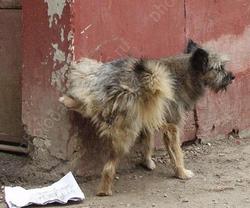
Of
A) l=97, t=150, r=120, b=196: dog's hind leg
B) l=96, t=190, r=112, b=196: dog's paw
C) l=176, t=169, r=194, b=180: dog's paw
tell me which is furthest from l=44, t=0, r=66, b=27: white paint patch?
l=176, t=169, r=194, b=180: dog's paw

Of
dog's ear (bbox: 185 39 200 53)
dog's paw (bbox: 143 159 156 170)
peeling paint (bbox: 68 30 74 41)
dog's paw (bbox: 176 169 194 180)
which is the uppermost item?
peeling paint (bbox: 68 30 74 41)

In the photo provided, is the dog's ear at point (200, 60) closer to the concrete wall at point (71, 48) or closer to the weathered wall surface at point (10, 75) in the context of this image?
the concrete wall at point (71, 48)

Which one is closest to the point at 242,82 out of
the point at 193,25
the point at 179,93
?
the point at 193,25

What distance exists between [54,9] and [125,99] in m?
1.03

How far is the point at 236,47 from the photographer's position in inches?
298

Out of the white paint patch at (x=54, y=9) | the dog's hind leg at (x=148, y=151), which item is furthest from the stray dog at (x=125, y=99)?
the white paint patch at (x=54, y=9)

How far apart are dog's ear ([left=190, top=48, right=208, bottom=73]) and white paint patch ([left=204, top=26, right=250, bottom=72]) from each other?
97 centimetres

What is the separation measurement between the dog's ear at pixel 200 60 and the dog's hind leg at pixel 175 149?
60 centimetres

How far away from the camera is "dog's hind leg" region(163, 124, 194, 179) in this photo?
6164 millimetres

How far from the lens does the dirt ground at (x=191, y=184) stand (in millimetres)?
5645

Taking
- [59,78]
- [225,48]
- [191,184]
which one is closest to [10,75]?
[59,78]

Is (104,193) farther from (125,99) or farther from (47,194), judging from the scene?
(125,99)

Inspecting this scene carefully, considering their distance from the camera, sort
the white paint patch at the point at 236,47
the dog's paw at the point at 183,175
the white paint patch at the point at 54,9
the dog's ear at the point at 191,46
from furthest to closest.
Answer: the white paint patch at the point at 236,47, the dog's ear at the point at 191,46, the dog's paw at the point at 183,175, the white paint patch at the point at 54,9

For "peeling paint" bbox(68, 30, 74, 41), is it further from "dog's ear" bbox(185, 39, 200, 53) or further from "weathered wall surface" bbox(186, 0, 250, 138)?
"weathered wall surface" bbox(186, 0, 250, 138)
